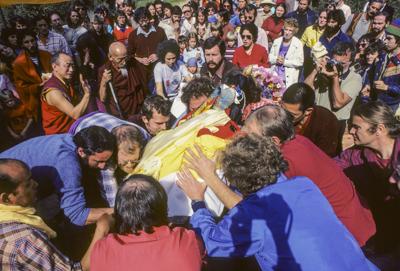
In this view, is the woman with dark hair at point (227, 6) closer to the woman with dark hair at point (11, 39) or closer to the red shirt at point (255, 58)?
the red shirt at point (255, 58)

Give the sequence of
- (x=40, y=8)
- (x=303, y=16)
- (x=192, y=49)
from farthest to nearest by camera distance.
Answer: (x=40, y=8), (x=303, y=16), (x=192, y=49)

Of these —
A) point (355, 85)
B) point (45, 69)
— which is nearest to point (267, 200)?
point (355, 85)

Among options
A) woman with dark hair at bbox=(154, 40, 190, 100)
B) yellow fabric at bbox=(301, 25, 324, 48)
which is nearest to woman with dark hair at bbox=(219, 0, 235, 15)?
yellow fabric at bbox=(301, 25, 324, 48)

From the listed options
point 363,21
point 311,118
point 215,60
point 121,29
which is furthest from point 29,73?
point 363,21

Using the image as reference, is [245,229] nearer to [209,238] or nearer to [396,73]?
[209,238]

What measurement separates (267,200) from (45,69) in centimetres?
437

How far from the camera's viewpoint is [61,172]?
261 centimetres

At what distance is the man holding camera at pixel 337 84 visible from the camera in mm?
3740

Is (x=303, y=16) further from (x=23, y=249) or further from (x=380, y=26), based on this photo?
(x=23, y=249)

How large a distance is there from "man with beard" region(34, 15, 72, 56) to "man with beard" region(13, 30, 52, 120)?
1.89 feet

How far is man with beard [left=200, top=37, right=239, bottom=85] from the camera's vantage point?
4332 mm

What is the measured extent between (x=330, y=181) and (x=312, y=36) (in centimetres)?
441

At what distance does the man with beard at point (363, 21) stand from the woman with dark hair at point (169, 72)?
11.6 ft

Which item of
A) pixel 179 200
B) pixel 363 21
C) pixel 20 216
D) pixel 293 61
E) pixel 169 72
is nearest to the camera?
pixel 20 216
